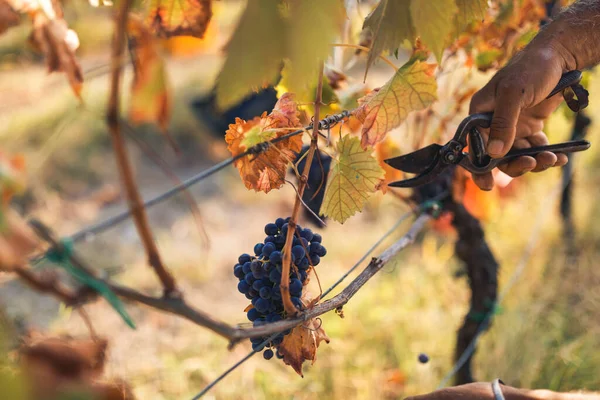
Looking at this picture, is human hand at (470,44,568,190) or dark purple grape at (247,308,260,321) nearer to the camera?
dark purple grape at (247,308,260,321)

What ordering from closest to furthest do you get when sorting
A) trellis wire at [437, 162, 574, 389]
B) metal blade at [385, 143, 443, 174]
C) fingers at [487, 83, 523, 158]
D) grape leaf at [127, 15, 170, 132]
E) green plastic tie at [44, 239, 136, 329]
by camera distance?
green plastic tie at [44, 239, 136, 329], grape leaf at [127, 15, 170, 132], fingers at [487, 83, 523, 158], metal blade at [385, 143, 443, 174], trellis wire at [437, 162, 574, 389]

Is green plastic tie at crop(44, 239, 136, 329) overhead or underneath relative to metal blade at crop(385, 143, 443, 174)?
underneath

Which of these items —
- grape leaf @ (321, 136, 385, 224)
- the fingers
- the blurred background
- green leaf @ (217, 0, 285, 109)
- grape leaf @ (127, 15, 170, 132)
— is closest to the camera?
green leaf @ (217, 0, 285, 109)

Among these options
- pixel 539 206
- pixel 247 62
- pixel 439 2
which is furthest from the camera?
pixel 539 206

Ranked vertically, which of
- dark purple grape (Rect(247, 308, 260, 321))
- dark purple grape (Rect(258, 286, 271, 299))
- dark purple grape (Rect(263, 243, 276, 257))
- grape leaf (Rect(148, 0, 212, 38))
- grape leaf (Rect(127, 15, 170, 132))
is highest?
grape leaf (Rect(148, 0, 212, 38))

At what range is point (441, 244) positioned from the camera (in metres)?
3.55

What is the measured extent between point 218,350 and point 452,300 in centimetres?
124

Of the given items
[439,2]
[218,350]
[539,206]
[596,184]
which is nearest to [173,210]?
[218,350]

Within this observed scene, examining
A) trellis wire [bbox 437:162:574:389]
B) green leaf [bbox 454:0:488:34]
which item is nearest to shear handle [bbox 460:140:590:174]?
green leaf [bbox 454:0:488:34]

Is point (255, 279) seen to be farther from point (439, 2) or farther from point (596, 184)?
point (596, 184)

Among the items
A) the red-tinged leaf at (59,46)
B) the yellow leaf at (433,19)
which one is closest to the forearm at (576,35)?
the yellow leaf at (433,19)

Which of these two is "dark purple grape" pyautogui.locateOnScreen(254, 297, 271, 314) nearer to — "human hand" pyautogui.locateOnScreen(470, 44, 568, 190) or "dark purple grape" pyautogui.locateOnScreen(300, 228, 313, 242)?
"dark purple grape" pyautogui.locateOnScreen(300, 228, 313, 242)

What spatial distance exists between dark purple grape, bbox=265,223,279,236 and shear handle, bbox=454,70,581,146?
47 cm

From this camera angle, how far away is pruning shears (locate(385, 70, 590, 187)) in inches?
44.8
